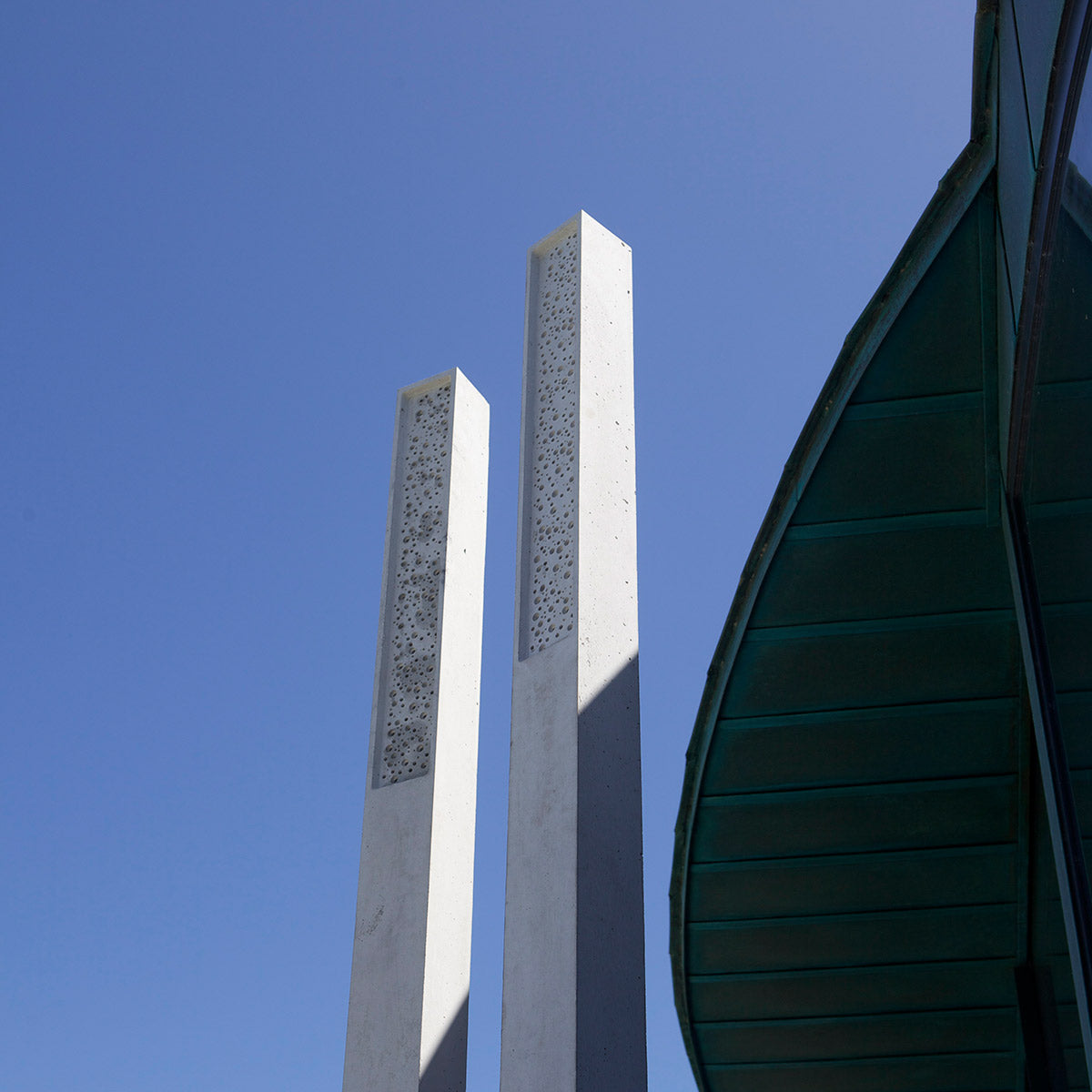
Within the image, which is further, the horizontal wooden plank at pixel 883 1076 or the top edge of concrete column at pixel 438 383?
the top edge of concrete column at pixel 438 383

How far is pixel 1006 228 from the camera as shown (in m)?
4.00

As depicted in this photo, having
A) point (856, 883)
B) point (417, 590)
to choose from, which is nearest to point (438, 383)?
point (417, 590)

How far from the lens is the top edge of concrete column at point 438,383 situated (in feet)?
34.5

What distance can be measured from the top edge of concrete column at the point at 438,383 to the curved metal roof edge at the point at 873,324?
5136 mm

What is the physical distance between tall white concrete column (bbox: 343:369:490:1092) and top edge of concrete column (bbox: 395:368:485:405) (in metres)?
0.01

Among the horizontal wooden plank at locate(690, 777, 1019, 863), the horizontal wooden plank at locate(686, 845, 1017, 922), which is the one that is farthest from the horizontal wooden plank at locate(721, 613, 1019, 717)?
the horizontal wooden plank at locate(686, 845, 1017, 922)

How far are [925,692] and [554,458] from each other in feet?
11.1

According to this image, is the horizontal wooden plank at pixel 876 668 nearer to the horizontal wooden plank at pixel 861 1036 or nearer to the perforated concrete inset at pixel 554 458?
the perforated concrete inset at pixel 554 458

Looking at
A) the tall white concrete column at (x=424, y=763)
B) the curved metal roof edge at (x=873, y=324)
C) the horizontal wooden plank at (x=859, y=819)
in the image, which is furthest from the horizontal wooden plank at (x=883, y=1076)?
the curved metal roof edge at (x=873, y=324)

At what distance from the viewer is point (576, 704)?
295 inches

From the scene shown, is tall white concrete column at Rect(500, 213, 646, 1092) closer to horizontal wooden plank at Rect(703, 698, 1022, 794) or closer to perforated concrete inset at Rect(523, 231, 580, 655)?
perforated concrete inset at Rect(523, 231, 580, 655)

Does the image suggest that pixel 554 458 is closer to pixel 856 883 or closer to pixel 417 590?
pixel 417 590

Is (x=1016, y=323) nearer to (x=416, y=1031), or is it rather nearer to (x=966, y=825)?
(x=966, y=825)

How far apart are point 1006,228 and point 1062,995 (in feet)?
8.59
